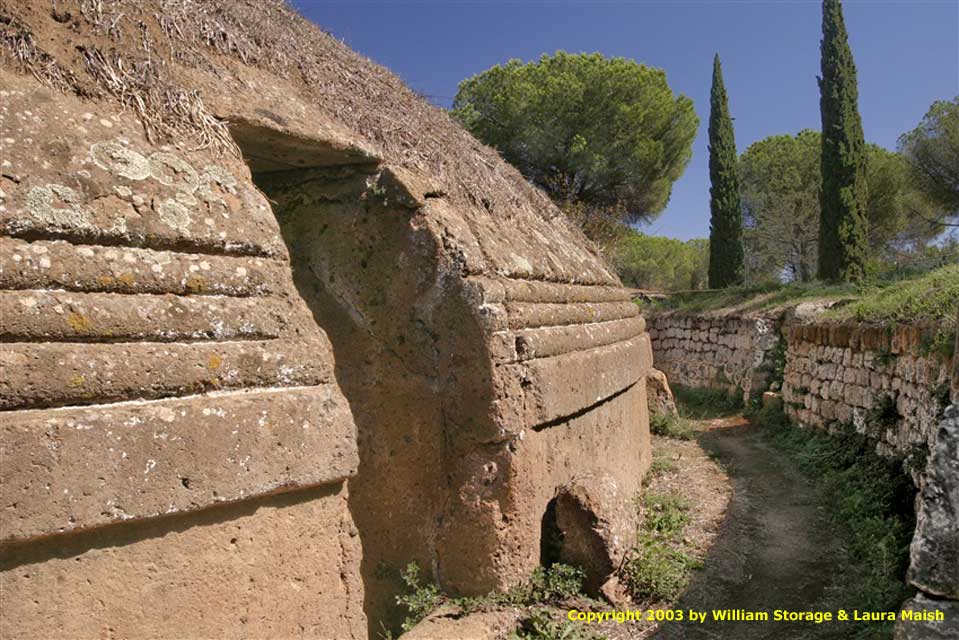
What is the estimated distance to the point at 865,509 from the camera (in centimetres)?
617

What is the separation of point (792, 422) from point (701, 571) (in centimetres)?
604

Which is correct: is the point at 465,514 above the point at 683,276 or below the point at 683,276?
below

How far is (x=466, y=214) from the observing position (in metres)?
4.70

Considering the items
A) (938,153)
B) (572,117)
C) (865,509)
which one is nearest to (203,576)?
(865,509)

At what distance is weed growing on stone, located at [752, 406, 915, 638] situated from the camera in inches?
183

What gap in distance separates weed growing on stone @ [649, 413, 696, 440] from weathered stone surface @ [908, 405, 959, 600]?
24.8 ft

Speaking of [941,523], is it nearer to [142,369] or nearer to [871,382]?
[142,369]

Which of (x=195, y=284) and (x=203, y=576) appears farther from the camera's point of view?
(x=195, y=284)

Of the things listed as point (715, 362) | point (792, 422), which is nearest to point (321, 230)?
point (792, 422)

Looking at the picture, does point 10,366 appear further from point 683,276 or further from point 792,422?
point 683,276

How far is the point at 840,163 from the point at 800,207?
9639mm

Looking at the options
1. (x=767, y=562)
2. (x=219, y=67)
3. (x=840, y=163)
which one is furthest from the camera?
(x=840, y=163)

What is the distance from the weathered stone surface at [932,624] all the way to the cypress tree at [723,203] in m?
17.0

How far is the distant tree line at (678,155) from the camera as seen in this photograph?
631 inches
